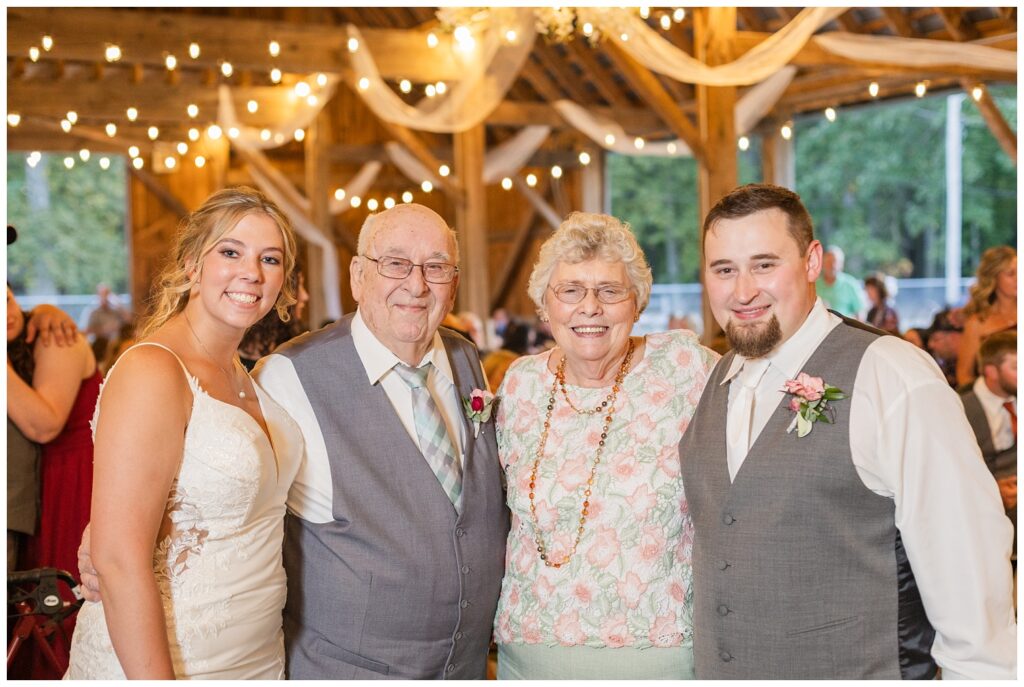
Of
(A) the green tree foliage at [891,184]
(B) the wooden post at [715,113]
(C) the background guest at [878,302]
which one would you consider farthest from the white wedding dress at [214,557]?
(A) the green tree foliage at [891,184]

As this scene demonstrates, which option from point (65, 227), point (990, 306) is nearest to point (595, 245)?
point (990, 306)

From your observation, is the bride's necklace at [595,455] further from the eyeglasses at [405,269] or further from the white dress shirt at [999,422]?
the white dress shirt at [999,422]

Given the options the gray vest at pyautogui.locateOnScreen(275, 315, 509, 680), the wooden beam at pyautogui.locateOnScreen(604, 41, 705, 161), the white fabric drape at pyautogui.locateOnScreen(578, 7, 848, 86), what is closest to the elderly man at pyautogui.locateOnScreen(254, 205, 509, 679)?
the gray vest at pyautogui.locateOnScreen(275, 315, 509, 680)

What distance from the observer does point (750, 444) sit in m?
2.09

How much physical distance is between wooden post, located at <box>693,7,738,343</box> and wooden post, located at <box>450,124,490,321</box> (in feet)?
9.11

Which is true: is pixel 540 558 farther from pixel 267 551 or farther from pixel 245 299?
pixel 245 299

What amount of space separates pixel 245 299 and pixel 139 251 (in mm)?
14634

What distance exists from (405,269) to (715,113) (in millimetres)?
6372

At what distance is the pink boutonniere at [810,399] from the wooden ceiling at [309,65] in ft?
18.4

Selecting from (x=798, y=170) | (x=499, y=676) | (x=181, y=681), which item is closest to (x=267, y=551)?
(x=181, y=681)

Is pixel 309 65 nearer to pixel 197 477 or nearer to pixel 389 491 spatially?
pixel 389 491

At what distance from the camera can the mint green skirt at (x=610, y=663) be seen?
2.32 m

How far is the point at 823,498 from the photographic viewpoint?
197 cm

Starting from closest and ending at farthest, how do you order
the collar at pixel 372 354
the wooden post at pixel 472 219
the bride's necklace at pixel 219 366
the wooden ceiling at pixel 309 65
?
1. the bride's necklace at pixel 219 366
2. the collar at pixel 372 354
3. the wooden ceiling at pixel 309 65
4. the wooden post at pixel 472 219
